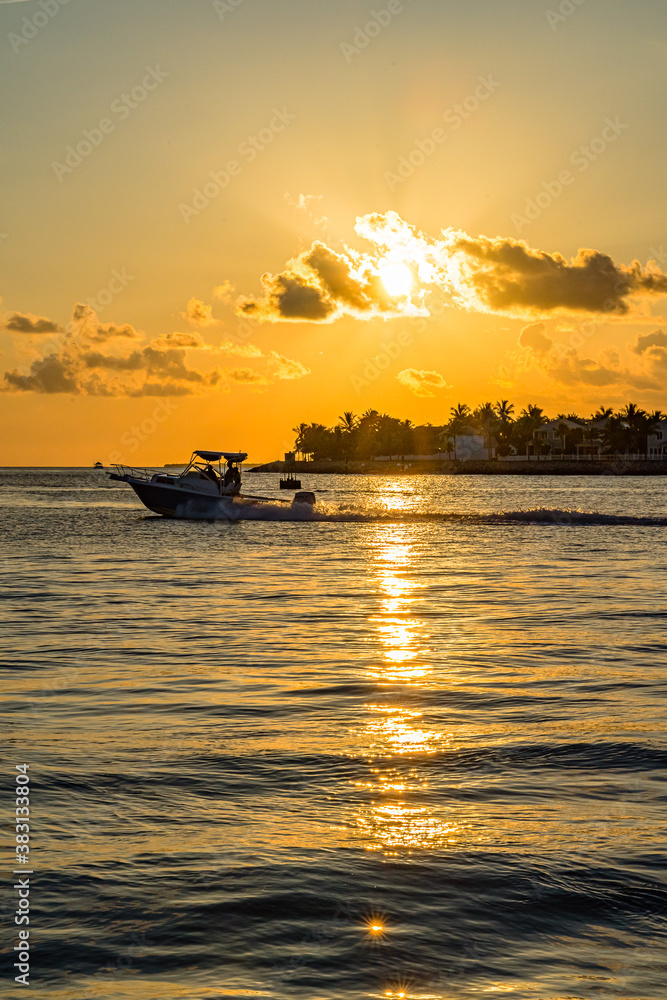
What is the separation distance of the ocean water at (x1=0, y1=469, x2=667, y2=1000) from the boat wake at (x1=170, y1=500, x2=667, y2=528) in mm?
37523

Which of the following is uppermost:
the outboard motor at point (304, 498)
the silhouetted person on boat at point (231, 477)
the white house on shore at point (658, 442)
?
the white house on shore at point (658, 442)

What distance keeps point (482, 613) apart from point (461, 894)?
46.1 feet

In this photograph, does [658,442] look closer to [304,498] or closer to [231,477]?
[304,498]

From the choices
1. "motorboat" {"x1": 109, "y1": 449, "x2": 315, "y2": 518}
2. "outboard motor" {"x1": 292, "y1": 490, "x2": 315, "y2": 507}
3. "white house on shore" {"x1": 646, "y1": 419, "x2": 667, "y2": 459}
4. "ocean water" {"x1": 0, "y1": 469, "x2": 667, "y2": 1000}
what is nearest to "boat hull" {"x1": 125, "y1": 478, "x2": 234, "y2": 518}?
"motorboat" {"x1": 109, "y1": 449, "x2": 315, "y2": 518}

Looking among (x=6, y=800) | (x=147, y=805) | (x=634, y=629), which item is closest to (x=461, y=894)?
(x=147, y=805)

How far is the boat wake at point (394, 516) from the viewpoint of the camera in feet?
188

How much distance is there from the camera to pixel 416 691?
12.5 m

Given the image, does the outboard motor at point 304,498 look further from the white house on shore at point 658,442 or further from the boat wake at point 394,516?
the white house on shore at point 658,442

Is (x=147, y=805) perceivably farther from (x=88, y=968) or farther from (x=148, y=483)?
(x=148, y=483)

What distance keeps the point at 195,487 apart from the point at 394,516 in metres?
15.8

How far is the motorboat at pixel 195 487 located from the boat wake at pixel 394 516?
0.11 metres

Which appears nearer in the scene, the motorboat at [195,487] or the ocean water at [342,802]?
the ocean water at [342,802]

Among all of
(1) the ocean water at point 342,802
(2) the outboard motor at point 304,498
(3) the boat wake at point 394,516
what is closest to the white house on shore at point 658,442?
(3) the boat wake at point 394,516

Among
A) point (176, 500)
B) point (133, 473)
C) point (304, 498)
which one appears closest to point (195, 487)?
point (176, 500)
